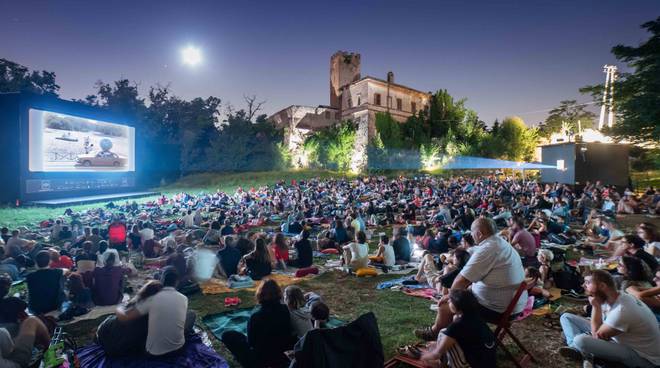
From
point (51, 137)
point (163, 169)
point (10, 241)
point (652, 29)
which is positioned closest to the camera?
point (10, 241)

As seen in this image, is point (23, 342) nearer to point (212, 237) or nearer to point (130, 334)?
point (130, 334)

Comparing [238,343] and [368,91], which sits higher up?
[368,91]

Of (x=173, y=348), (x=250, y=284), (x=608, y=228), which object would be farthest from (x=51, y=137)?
(x=608, y=228)

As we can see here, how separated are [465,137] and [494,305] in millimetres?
43144

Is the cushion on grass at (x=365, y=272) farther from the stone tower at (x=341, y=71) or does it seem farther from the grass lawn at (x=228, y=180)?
the stone tower at (x=341, y=71)

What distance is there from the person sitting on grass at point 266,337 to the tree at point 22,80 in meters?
38.2

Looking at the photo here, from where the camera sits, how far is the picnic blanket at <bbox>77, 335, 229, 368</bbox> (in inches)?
138

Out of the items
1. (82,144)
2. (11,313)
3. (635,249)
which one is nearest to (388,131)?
(82,144)

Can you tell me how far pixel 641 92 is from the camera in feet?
61.0

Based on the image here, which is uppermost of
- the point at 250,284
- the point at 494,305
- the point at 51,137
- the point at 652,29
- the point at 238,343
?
the point at 652,29

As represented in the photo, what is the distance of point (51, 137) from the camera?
63.4 ft

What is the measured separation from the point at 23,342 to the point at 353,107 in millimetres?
42638

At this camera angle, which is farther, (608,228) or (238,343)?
(608,228)

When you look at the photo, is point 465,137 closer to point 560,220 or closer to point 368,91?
point 368,91
